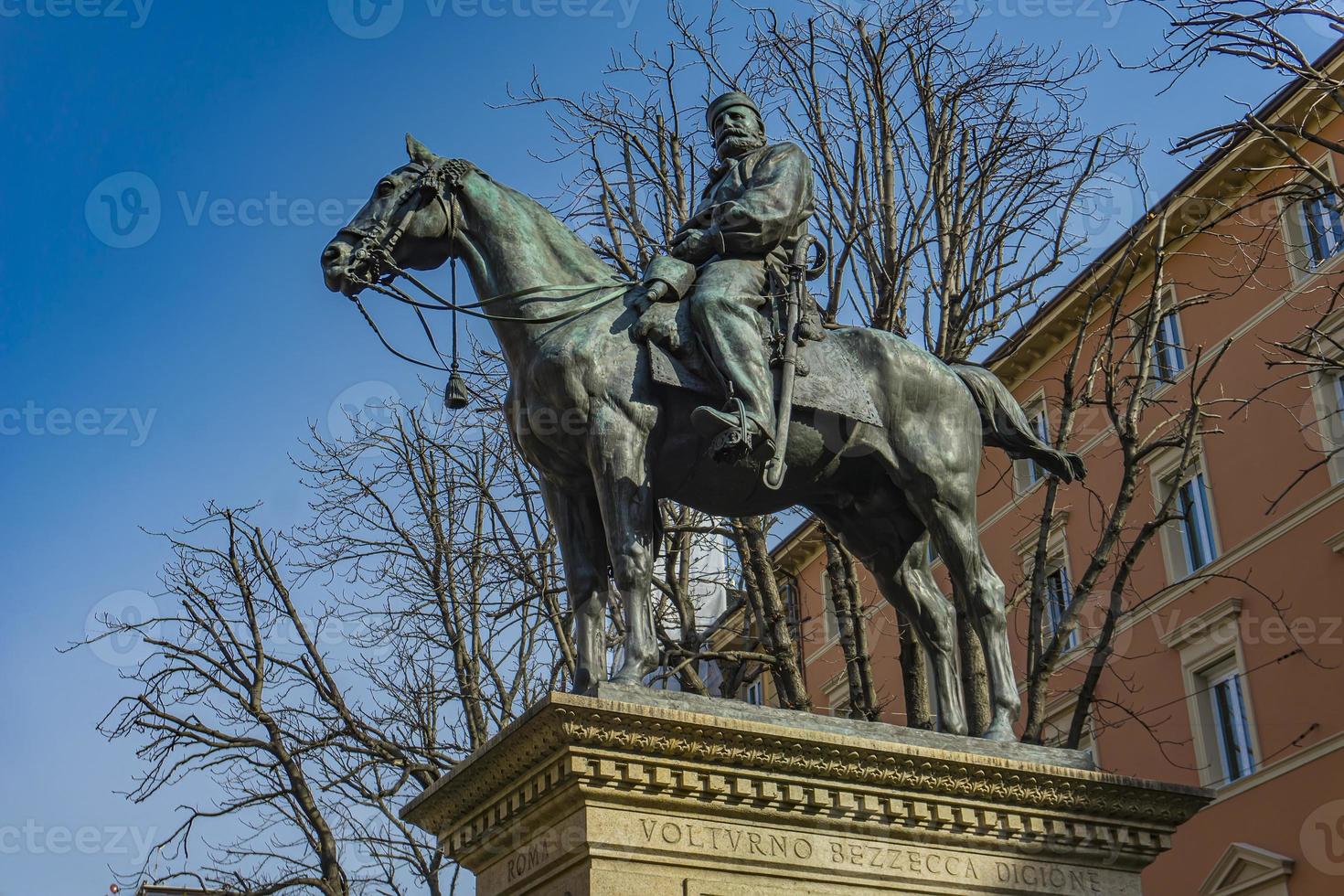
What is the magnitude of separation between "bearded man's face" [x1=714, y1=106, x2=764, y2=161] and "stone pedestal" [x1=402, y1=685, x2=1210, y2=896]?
3368 mm

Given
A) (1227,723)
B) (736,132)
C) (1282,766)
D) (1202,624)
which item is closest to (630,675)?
(736,132)

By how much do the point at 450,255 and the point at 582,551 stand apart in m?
1.79

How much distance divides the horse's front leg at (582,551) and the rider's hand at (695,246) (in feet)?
4.71

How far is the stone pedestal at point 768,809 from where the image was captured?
6574mm

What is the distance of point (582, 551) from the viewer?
25.8 ft

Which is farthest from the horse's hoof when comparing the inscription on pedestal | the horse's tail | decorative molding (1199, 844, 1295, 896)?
decorative molding (1199, 844, 1295, 896)

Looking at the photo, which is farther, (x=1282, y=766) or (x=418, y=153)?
(x=1282, y=766)

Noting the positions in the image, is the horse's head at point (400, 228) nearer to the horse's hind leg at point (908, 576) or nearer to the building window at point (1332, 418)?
the horse's hind leg at point (908, 576)

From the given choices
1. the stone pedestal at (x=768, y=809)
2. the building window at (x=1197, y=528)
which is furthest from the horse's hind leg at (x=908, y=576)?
the building window at (x=1197, y=528)

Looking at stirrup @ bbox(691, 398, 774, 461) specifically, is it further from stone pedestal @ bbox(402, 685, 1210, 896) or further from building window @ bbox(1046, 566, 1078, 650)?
building window @ bbox(1046, 566, 1078, 650)

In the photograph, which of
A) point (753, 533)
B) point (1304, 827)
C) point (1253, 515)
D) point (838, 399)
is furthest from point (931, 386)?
point (1253, 515)

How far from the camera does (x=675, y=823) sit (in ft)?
22.1

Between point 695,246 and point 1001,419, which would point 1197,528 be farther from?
point 695,246

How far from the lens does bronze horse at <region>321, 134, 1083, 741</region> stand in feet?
24.8
